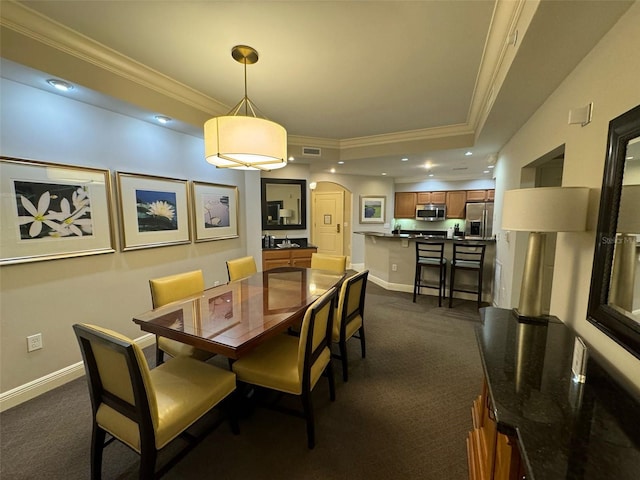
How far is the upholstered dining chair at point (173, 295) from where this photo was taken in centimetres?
209

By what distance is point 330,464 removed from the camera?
1611 mm

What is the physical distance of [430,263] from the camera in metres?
4.41

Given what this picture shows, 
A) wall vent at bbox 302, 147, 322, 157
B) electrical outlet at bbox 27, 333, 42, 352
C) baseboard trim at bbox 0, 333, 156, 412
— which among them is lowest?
baseboard trim at bbox 0, 333, 156, 412

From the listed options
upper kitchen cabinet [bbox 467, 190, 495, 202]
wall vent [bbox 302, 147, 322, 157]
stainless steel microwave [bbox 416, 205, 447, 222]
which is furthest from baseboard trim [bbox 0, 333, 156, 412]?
upper kitchen cabinet [bbox 467, 190, 495, 202]

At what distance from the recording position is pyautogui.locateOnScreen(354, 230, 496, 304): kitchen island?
14.8ft

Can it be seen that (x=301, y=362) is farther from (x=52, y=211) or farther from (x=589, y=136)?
(x=52, y=211)

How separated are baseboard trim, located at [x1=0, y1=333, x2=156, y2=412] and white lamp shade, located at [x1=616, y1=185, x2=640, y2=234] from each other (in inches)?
152

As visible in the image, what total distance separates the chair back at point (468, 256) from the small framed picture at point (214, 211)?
3425 mm

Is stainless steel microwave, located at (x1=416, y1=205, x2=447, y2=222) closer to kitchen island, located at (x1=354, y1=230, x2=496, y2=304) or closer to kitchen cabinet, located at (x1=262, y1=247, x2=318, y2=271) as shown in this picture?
kitchen island, located at (x1=354, y1=230, x2=496, y2=304)

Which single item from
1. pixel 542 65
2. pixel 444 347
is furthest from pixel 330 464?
pixel 542 65

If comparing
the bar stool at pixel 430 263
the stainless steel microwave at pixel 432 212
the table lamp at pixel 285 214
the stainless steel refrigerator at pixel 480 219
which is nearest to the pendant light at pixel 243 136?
the table lamp at pixel 285 214

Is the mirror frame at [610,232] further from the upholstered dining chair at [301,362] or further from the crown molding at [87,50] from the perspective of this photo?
the crown molding at [87,50]

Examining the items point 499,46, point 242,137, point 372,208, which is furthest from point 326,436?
point 372,208

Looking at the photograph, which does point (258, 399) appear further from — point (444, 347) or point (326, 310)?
point (444, 347)
